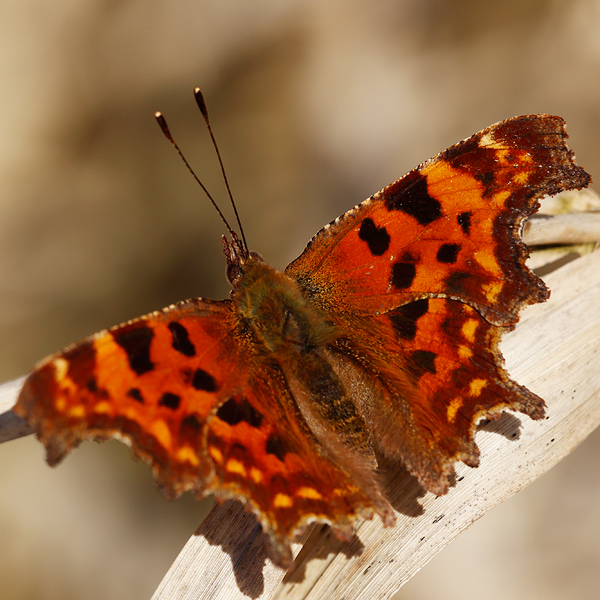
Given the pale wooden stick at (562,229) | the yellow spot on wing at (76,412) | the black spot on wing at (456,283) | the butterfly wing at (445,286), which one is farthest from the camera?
the pale wooden stick at (562,229)

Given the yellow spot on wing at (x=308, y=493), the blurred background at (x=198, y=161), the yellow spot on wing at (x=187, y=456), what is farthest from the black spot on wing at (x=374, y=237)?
the blurred background at (x=198, y=161)

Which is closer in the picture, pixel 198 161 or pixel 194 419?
pixel 194 419

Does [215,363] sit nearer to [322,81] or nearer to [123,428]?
[123,428]

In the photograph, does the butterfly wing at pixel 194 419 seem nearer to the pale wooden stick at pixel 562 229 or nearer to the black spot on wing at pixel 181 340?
the black spot on wing at pixel 181 340

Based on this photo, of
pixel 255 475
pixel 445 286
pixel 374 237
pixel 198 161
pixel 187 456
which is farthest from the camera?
pixel 198 161

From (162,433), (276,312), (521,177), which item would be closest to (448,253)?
(521,177)

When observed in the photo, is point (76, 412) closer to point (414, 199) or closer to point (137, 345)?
point (137, 345)

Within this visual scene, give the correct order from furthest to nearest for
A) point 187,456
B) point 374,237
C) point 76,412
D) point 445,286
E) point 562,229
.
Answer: point 562,229 < point 374,237 < point 445,286 < point 187,456 < point 76,412
